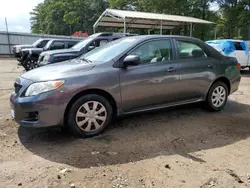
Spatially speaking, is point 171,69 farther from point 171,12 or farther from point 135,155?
point 171,12

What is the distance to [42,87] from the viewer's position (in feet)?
11.4

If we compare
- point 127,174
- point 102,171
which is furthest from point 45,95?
point 127,174

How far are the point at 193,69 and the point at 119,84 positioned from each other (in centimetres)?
165

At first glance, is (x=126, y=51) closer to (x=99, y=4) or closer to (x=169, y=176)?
A: (x=169, y=176)

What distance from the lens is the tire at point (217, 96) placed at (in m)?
5.11

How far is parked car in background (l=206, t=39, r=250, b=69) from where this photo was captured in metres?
11.7

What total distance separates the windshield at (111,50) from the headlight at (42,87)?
960 millimetres

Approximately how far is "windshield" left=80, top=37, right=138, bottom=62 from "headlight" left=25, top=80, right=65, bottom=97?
960 millimetres

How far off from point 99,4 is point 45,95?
42.5m

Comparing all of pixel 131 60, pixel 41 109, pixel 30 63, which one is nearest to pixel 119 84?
pixel 131 60

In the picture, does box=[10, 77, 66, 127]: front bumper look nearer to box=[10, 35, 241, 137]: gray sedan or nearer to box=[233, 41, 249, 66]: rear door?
box=[10, 35, 241, 137]: gray sedan

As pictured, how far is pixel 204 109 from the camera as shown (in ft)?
17.7

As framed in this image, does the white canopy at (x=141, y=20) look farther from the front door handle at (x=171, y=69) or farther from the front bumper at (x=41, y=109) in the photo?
the front bumper at (x=41, y=109)

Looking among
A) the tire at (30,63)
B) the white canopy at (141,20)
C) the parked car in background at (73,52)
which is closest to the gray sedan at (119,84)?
the parked car in background at (73,52)
